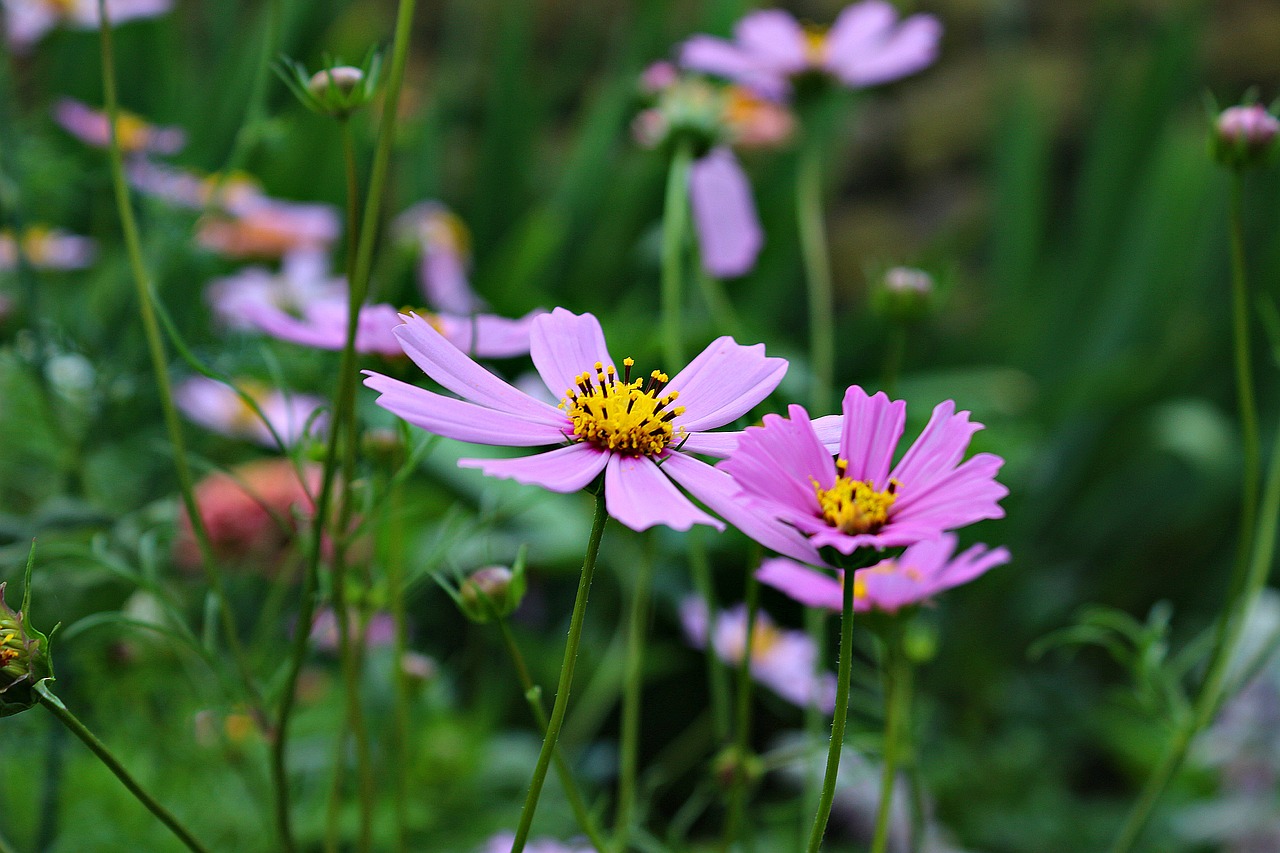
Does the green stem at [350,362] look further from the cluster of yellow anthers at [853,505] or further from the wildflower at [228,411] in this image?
the wildflower at [228,411]

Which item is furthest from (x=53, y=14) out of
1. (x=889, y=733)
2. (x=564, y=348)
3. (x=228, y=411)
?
(x=889, y=733)

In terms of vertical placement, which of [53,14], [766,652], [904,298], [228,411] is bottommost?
[766,652]

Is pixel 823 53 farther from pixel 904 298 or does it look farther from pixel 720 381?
pixel 720 381

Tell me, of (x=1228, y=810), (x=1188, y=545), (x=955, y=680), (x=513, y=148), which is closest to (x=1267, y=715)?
(x=1228, y=810)

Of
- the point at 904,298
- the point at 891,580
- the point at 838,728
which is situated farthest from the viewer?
the point at 904,298

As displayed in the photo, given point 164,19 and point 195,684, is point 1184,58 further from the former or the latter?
point 195,684

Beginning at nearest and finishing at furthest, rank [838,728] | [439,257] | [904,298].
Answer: [838,728] → [904,298] → [439,257]

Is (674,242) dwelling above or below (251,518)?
above
